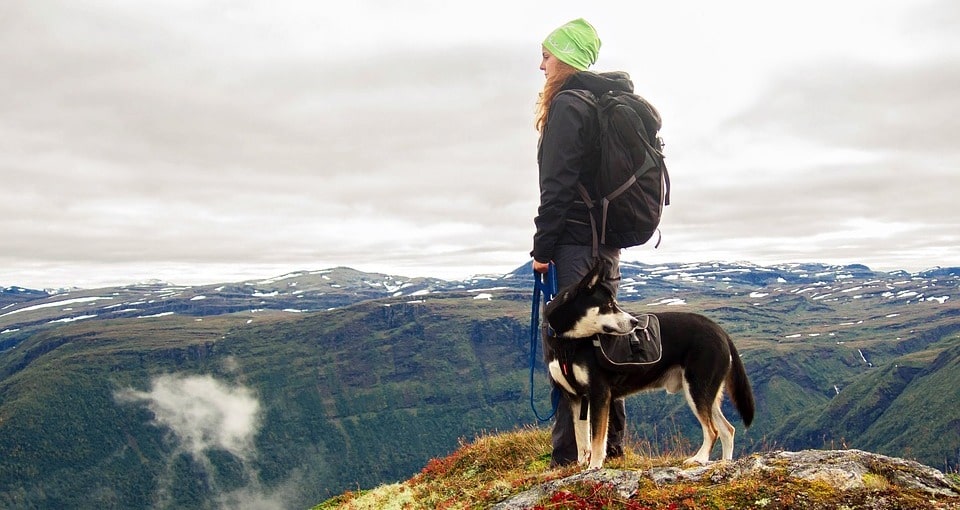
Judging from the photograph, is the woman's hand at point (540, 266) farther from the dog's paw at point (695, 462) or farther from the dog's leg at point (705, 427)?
the dog's paw at point (695, 462)

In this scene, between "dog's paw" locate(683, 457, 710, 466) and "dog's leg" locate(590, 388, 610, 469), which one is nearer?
"dog's paw" locate(683, 457, 710, 466)

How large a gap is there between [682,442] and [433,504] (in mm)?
5738

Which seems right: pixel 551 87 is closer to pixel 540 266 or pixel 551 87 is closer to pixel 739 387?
pixel 540 266

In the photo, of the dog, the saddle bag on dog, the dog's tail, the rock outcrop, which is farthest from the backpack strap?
the rock outcrop

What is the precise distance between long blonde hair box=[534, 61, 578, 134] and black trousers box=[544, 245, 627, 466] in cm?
202

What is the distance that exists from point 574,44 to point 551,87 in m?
0.69

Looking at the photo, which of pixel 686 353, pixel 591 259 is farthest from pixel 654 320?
pixel 591 259

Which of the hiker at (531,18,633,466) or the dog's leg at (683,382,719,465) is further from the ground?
the hiker at (531,18,633,466)

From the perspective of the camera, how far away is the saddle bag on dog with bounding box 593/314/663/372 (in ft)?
26.6

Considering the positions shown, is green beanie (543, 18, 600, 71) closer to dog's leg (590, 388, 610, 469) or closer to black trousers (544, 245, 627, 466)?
black trousers (544, 245, 627, 466)

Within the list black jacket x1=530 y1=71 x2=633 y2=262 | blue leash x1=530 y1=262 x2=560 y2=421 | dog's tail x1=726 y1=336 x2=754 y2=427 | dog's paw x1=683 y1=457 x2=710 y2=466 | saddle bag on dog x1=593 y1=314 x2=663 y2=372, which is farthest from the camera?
blue leash x1=530 y1=262 x2=560 y2=421

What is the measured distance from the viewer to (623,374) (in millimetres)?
8227

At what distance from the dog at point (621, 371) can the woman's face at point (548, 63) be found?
3249 millimetres

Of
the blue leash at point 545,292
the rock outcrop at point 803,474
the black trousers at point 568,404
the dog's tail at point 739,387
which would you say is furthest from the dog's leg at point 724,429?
the blue leash at point 545,292
